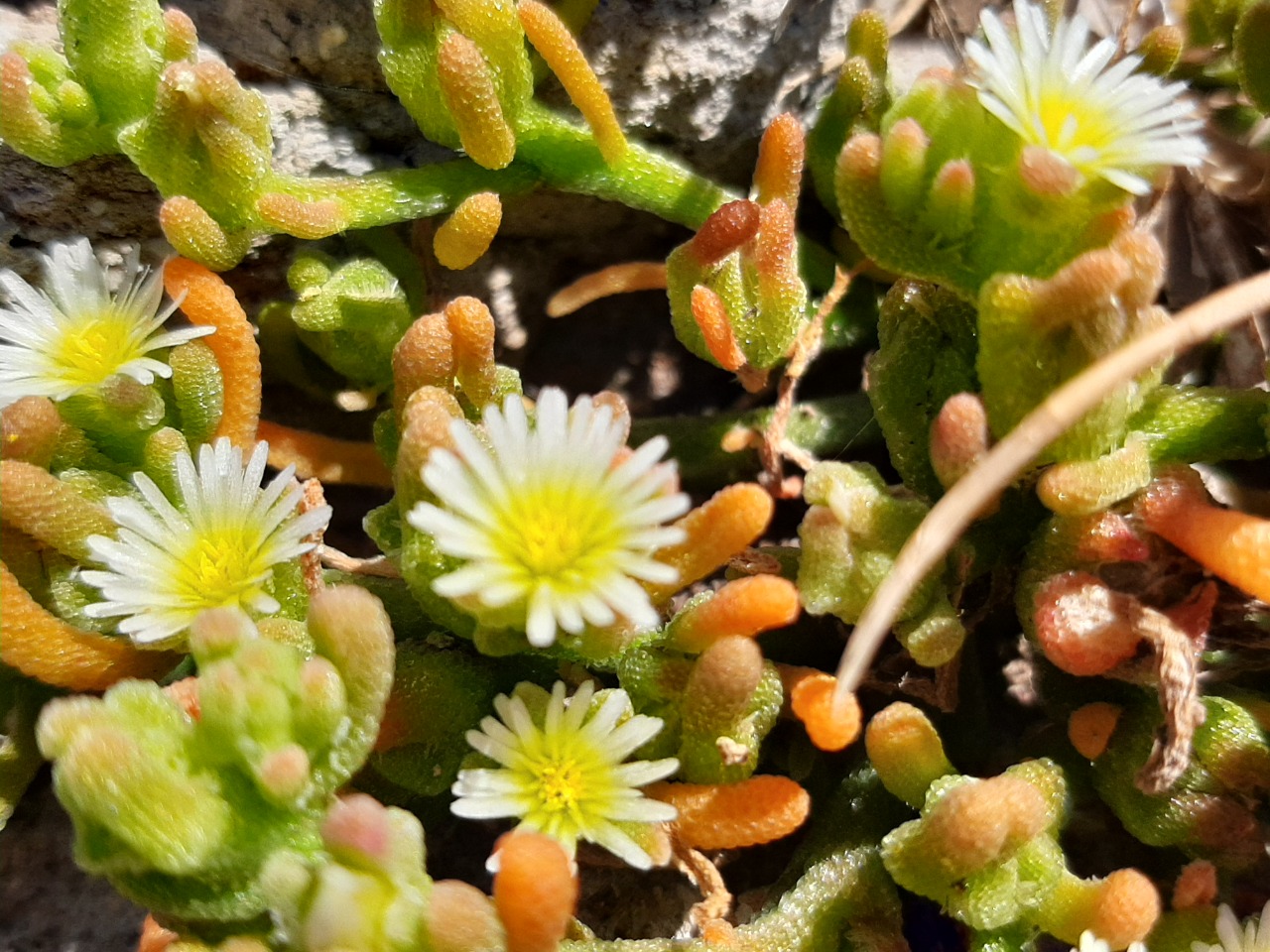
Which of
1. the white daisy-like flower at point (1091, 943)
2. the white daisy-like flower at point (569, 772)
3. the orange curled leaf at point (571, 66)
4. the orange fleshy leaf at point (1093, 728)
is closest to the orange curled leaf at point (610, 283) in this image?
the orange curled leaf at point (571, 66)

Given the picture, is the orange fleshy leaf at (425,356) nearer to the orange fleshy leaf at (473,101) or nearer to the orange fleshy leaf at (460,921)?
the orange fleshy leaf at (473,101)

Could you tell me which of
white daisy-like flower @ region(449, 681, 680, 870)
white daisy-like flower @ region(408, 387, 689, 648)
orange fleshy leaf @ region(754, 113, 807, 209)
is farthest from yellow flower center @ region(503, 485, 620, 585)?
orange fleshy leaf @ region(754, 113, 807, 209)

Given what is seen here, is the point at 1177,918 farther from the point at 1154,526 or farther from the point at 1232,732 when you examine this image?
the point at 1154,526

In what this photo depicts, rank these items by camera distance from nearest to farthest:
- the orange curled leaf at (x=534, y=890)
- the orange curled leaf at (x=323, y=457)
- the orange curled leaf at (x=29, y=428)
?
the orange curled leaf at (x=534, y=890)
the orange curled leaf at (x=29, y=428)
the orange curled leaf at (x=323, y=457)

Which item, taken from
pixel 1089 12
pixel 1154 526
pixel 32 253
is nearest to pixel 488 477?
pixel 1154 526

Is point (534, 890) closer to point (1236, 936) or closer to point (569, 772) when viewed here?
point (569, 772)

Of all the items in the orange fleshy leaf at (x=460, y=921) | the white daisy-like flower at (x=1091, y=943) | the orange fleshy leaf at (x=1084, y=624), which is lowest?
the orange fleshy leaf at (x=460, y=921)
